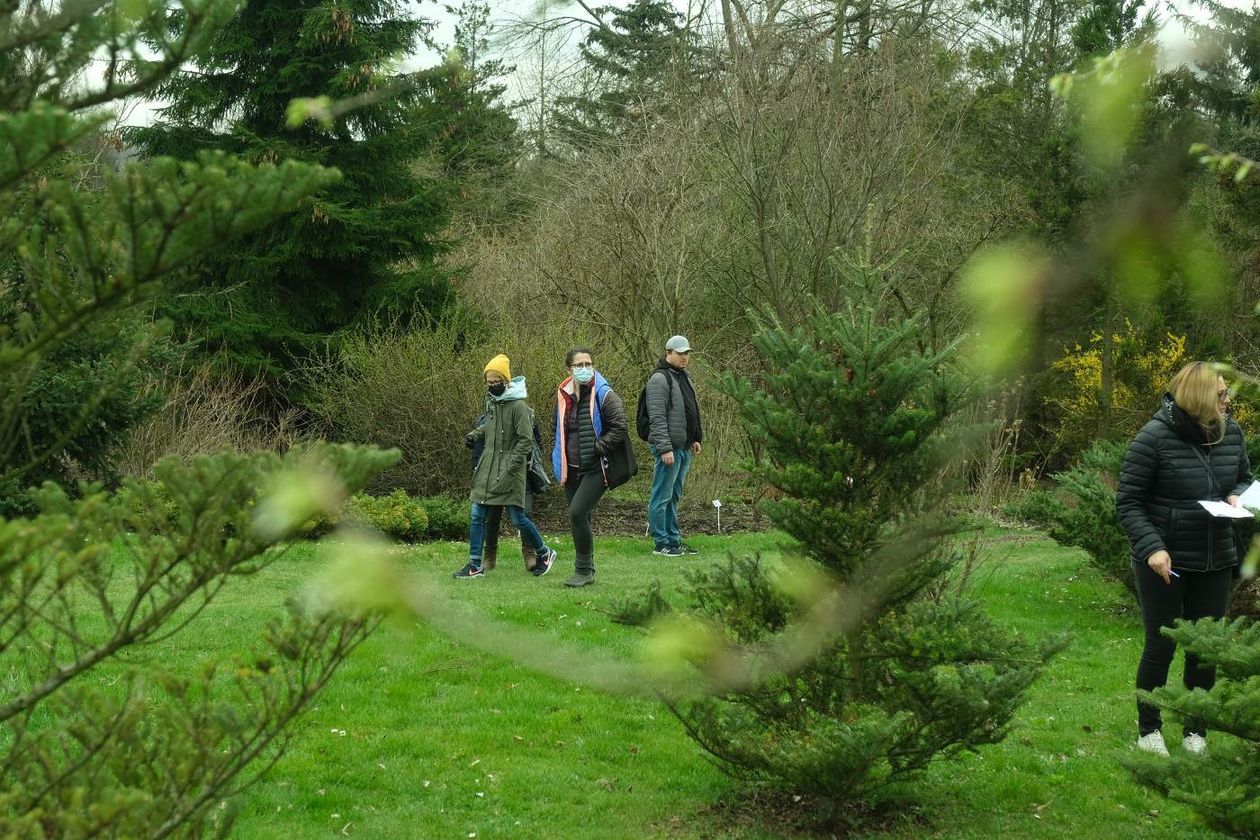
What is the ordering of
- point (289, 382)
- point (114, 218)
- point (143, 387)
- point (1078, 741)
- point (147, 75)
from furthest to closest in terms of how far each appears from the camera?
point (289, 382) < point (143, 387) < point (1078, 741) < point (147, 75) < point (114, 218)

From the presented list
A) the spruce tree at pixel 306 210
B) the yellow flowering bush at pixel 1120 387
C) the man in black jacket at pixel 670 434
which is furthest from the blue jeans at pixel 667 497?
the yellow flowering bush at pixel 1120 387

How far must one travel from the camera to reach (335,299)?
65.6 ft

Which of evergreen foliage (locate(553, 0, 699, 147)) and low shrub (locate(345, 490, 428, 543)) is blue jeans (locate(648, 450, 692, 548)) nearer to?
low shrub (locate(345, 490, 428, 543))

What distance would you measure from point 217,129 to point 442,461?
26.3 ft

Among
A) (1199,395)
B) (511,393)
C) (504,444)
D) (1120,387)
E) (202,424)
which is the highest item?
(1199,395)

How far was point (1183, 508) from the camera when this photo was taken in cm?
563

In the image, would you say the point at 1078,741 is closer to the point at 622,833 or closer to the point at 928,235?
the point at 622,833

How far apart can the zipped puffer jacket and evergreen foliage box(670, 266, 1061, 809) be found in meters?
1.26

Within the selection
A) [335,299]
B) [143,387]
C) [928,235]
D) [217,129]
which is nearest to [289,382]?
[335,299]

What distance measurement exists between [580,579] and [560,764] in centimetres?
431

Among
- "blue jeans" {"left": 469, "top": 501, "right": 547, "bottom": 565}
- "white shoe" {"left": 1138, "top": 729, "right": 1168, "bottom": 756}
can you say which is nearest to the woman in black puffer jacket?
"white shoe" {"left": 1138, "top": 729, "right": 1168, "bottom": 756}

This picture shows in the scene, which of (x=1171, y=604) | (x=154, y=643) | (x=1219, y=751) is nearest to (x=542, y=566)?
(x=1171, y=604)

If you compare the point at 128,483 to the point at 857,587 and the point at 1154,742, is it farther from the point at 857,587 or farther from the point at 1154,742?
the point at 1154,742

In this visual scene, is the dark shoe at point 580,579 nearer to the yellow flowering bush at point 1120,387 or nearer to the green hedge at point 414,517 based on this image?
the green hedge at point 414,517
